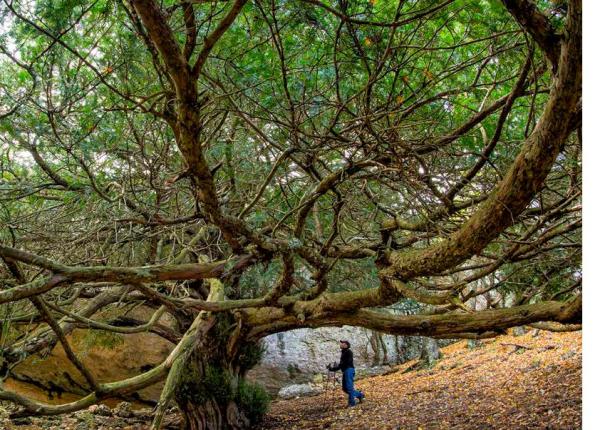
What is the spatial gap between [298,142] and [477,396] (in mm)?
4546

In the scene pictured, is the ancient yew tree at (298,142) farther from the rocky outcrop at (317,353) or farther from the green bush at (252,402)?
the rocky outcrop at (317,353)

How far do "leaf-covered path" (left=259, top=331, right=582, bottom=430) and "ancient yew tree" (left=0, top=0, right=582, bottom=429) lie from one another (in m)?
1.12

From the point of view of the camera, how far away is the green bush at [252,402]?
683 cm

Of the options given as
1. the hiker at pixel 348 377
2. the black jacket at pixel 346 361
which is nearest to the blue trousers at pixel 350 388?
the hiker at pixel 348 377

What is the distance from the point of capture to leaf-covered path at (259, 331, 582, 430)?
4.88 m

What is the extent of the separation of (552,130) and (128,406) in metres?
8.43

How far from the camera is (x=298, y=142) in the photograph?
11.0 ft

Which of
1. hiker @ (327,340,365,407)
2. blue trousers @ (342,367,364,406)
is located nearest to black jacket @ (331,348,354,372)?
hiker @ (327,340,365,407)

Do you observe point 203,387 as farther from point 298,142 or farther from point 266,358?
point 266,358

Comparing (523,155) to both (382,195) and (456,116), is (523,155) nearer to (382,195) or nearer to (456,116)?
(456,116)

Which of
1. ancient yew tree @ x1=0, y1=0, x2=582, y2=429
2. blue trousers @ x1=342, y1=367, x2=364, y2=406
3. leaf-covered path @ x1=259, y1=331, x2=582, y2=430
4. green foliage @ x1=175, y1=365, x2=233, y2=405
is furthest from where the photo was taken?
blue trousers @ x1=342, y1=367, x2=364, y2=406

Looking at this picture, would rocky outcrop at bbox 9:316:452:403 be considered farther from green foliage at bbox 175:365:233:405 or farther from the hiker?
the hiker

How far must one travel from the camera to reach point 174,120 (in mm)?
2609

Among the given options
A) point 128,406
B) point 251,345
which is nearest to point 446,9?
point 251,345
